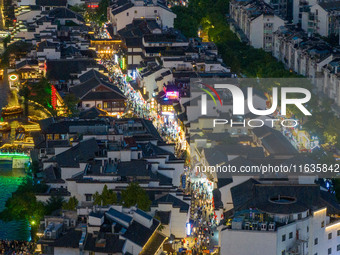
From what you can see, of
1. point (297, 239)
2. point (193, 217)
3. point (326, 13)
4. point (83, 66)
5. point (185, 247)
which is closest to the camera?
point (297, 239)

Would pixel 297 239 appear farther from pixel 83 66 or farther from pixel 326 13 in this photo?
pixel 326 13

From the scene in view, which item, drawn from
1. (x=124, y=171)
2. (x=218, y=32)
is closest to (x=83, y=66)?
(x=218, y=32)

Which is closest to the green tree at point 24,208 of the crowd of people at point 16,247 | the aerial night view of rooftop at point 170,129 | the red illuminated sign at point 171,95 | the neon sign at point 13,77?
the aerial night view of rooftop at point 170,129

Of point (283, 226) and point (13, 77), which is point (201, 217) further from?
point (13, 77)

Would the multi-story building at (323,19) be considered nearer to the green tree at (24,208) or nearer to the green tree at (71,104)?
the green tree at (71,104)

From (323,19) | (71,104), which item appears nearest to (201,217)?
(71,104)

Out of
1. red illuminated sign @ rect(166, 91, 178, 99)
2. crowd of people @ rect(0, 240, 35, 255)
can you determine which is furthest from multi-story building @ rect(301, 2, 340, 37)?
crowd of people @ rect(0, 240, 35, 255)
